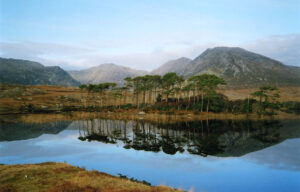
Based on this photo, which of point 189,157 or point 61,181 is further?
point 189,157

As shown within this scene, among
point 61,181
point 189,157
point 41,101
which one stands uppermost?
point 61,181

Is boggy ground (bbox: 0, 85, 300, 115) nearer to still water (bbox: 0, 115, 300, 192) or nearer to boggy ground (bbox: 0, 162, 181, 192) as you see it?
still water (bbox: 0, 115, 300, 192)

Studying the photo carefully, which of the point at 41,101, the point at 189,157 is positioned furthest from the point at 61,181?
the point at 41,101

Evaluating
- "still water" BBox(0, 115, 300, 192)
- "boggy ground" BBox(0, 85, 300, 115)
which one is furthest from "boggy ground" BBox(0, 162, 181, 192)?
"boggy ground" BBox(0, 85, 300, 115)

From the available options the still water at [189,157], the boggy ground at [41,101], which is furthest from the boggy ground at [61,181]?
the boggy ground at [41,101]

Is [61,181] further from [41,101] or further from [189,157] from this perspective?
[41,101]

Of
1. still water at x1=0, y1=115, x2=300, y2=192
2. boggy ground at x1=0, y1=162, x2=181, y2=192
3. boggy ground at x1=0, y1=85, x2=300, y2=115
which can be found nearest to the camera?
boggy ground at x1=0, y1=162, x2=181, y2=192

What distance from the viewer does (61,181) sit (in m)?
15.3

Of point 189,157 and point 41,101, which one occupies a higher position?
point 189,157

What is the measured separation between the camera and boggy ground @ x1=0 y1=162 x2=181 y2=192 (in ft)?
45.3

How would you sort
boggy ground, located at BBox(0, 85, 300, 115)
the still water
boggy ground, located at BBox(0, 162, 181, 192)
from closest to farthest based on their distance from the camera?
1. boggy ground, located at BBox(0, 162, 181, 192)
2. the still water
3. boggy ground, located at BBox(0, 85, 300, 115)

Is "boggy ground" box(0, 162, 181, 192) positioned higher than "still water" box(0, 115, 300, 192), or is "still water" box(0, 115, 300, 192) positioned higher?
"boggy ground" box(0, 162, 181, 192)

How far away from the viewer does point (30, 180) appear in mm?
15375

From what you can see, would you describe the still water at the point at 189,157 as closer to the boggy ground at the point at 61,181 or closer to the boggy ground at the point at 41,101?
the boggy ground at the point at 61,181
